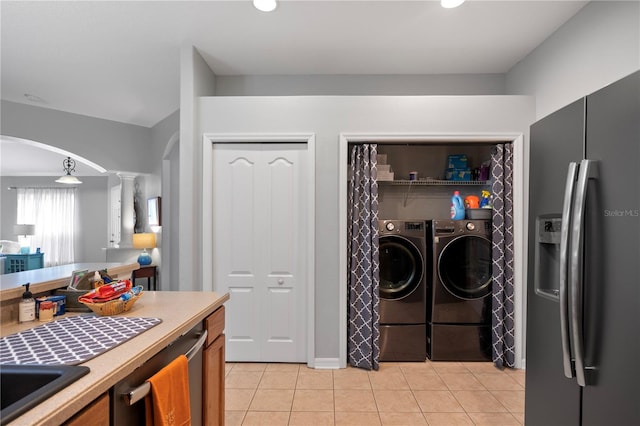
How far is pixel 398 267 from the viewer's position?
2857 millimetres

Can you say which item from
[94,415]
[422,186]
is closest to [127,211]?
[422,186]

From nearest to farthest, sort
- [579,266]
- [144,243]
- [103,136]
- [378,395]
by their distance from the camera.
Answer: [579,266], [378,395], [103,136], [144,243]

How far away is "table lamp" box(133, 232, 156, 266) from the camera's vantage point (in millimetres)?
4488

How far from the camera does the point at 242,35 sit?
249 centimetres

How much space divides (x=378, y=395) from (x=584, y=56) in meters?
2.76

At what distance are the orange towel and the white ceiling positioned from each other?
2.22m

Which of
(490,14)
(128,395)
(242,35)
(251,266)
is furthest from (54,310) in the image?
(490,14)

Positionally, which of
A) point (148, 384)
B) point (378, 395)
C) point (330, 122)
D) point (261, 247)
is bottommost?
point (378, 395)

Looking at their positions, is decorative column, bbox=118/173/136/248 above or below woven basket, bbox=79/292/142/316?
above

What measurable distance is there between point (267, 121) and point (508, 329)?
9.01 feet

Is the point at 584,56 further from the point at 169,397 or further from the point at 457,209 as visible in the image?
the point at 169,397

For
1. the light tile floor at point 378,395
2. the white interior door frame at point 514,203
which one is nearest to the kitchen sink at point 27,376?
the light tile floor at point 378,395

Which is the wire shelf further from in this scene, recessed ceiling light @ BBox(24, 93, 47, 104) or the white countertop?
recessed ceiling light @ BBox(24, 93, 47, 104)

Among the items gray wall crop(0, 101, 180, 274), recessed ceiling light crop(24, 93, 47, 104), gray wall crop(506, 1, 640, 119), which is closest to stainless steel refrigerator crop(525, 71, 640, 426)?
gray wall crop(506, 1, 640, 119)
